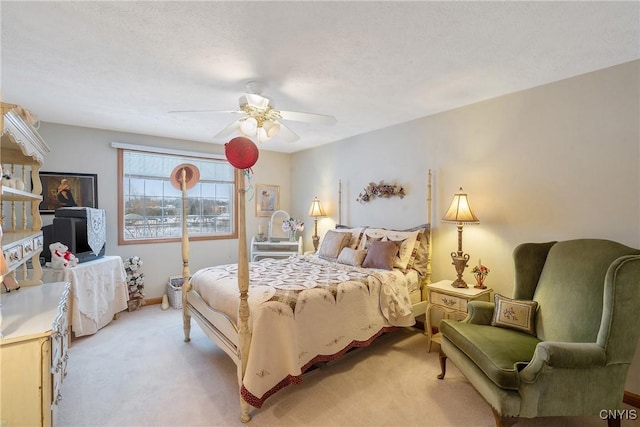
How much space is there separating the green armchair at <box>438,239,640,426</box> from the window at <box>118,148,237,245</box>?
409 cm

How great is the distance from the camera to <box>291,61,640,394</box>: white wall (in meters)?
2.31

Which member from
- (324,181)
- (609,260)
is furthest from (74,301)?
(609,260)

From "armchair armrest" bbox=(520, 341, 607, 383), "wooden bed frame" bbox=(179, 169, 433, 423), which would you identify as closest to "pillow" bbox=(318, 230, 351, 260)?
"wooden bed frame" bbox=(179, 169, 433, 423)

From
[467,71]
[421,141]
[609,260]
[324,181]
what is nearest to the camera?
[609,260]

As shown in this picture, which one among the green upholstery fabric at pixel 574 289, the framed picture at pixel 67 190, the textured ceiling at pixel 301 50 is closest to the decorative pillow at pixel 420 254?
the green upholstery fabric at pixel 574 289

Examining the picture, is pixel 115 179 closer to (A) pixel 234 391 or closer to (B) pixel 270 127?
(B) pixel 270 127

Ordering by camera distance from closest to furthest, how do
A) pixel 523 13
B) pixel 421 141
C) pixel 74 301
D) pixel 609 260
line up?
1. pixel 523 13
2. pixel 609 260
3. pixel 74 301
4. pixel 421 141

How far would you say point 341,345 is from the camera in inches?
101

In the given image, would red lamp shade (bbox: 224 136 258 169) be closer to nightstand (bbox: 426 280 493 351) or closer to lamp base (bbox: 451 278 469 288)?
nightstand (bbox: 426 280 493 351)

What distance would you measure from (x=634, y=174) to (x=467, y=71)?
58.1 inches

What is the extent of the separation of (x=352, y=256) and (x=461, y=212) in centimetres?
127

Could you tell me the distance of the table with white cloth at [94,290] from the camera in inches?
124

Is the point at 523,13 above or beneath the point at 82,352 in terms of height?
above

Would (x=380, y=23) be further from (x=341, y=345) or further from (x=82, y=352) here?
(x=82, y=352)
